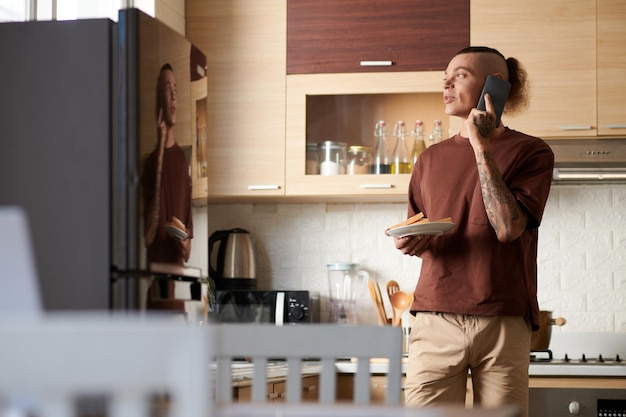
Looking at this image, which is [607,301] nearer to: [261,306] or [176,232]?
[261,306]

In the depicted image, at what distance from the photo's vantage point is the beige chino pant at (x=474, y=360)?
2.44 meters

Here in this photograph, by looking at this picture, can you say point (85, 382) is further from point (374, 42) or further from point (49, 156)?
point (374, 42)

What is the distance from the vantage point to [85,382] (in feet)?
2.27

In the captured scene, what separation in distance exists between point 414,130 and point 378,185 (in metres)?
0.29

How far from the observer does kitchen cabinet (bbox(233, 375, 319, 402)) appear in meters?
3.13

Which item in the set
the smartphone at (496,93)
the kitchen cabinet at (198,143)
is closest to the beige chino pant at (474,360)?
the smartphone at (496,93)

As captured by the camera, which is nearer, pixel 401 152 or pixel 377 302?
pixel 401 152

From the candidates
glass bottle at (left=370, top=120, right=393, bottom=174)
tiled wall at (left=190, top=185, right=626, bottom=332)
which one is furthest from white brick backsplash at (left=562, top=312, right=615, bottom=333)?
glass bottle at (left=370, top=120, right=393, bottom=174)

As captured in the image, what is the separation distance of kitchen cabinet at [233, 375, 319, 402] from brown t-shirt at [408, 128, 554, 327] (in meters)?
0.83

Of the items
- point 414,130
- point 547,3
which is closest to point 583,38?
point 547,3

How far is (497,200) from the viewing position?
2.39 meters

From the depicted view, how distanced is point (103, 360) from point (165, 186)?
126 cm

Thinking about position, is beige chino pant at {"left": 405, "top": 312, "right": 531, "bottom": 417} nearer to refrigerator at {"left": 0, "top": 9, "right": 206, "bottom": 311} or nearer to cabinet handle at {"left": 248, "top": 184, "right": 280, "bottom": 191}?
refrigerator at {"left": 0, "top": 9, "right": 206, "bottom": 311}

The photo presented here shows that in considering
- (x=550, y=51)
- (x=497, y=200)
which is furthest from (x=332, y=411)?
(x=550, y=51)
